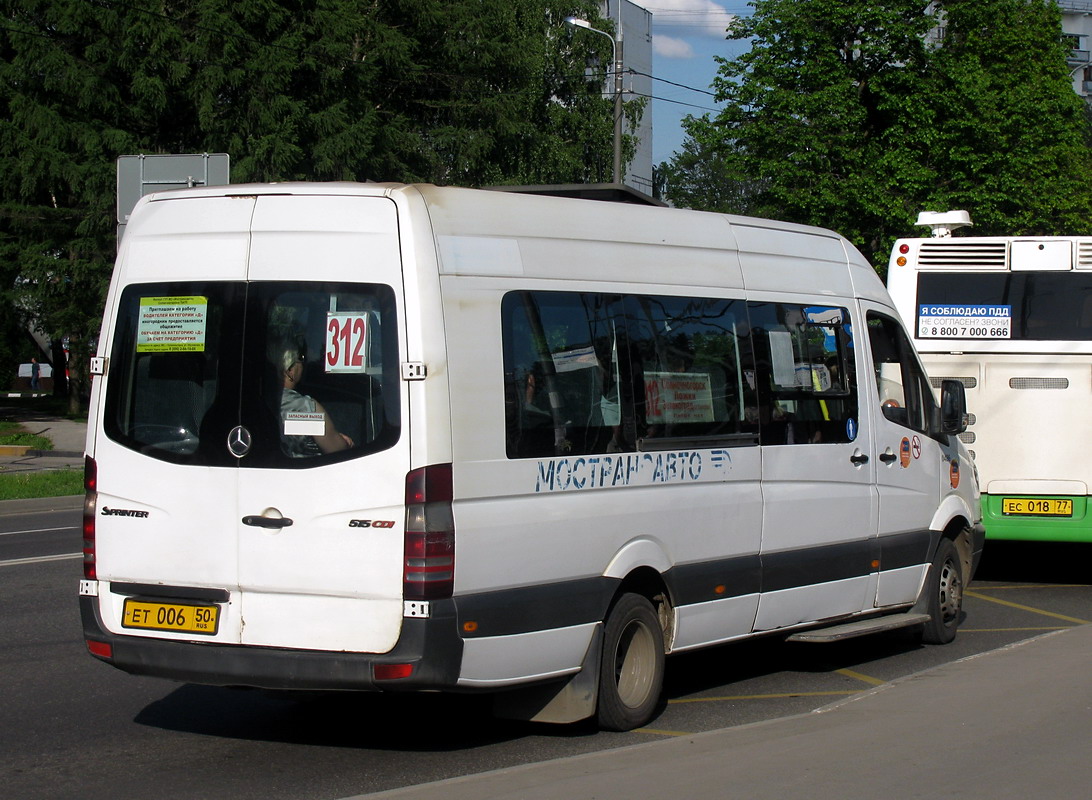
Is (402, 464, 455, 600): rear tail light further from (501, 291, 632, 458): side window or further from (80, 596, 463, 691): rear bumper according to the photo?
(501, 291, 632, 458): side window

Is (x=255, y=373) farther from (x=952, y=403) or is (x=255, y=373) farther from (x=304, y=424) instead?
(x=952, y=403)

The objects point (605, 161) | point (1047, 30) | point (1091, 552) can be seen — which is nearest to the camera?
point (1091, 552)

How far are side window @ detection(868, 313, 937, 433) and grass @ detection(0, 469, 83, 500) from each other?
589 inches

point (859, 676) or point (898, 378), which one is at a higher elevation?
point (898, 378)

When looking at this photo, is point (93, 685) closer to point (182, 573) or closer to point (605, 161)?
point (182, 573)

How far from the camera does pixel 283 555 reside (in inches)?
235

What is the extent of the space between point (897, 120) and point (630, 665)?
3221cm

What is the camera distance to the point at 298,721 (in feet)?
24.0

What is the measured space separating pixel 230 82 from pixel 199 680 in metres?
31.8

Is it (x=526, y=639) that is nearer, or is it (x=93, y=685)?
(x=526, y=639)

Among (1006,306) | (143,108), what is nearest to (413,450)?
(1006,306)

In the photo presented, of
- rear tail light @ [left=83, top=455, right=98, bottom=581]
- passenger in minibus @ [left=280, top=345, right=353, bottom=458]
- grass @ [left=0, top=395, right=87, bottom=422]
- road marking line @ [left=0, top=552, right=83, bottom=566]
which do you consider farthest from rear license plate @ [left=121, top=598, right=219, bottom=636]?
grass @ [left=0, top=395, right=87, bottom=422]

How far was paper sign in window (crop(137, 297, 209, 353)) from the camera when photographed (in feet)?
20.6

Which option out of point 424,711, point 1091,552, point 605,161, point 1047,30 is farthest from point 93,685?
point 605,161
